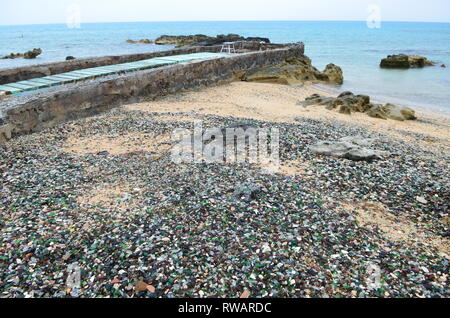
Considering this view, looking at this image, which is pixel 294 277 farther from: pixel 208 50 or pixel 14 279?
pixel 208 50

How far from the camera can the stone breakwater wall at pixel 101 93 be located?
755cm

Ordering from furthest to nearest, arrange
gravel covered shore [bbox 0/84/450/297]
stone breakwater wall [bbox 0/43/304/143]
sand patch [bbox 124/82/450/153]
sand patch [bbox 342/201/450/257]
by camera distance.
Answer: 1. sand patch [bbox 124/82/450/153]
2. stone breakwater wall [bbox 0/43/304/143]
3. sand patch [bbox 342/201/450/257]
4. gravel covered shore [bbox 0/84/450/297]

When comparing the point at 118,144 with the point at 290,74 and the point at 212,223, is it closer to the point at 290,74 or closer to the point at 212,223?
the point at 212,223

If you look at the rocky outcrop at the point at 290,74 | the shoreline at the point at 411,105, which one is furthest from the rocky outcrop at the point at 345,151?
the rocky outcrop at the point at 290,74

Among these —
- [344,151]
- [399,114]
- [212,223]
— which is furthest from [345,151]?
[399,114]

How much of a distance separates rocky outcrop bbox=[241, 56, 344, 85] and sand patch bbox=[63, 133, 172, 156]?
10.1 metres

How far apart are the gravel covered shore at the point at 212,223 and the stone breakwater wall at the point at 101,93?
0.60 meters

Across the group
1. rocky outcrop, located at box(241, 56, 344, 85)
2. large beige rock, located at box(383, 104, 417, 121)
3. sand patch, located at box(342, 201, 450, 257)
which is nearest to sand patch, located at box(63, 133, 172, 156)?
sand patch, located at box(342, 201, 450, 257)

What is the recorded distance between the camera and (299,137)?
7895 mm

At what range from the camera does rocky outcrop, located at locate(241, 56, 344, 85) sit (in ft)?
56.1

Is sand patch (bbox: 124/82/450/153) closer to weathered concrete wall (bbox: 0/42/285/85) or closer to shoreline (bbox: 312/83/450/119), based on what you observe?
shoreline (bbox: 312/83/450/119)

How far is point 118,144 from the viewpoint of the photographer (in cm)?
726

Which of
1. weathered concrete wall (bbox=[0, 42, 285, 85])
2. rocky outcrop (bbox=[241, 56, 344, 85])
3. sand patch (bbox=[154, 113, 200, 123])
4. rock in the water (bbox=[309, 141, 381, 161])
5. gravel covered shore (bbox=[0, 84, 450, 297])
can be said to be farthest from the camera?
rocky outcrop (bbox=[241, 56, 344, 85])

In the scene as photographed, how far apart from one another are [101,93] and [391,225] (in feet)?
27.3
